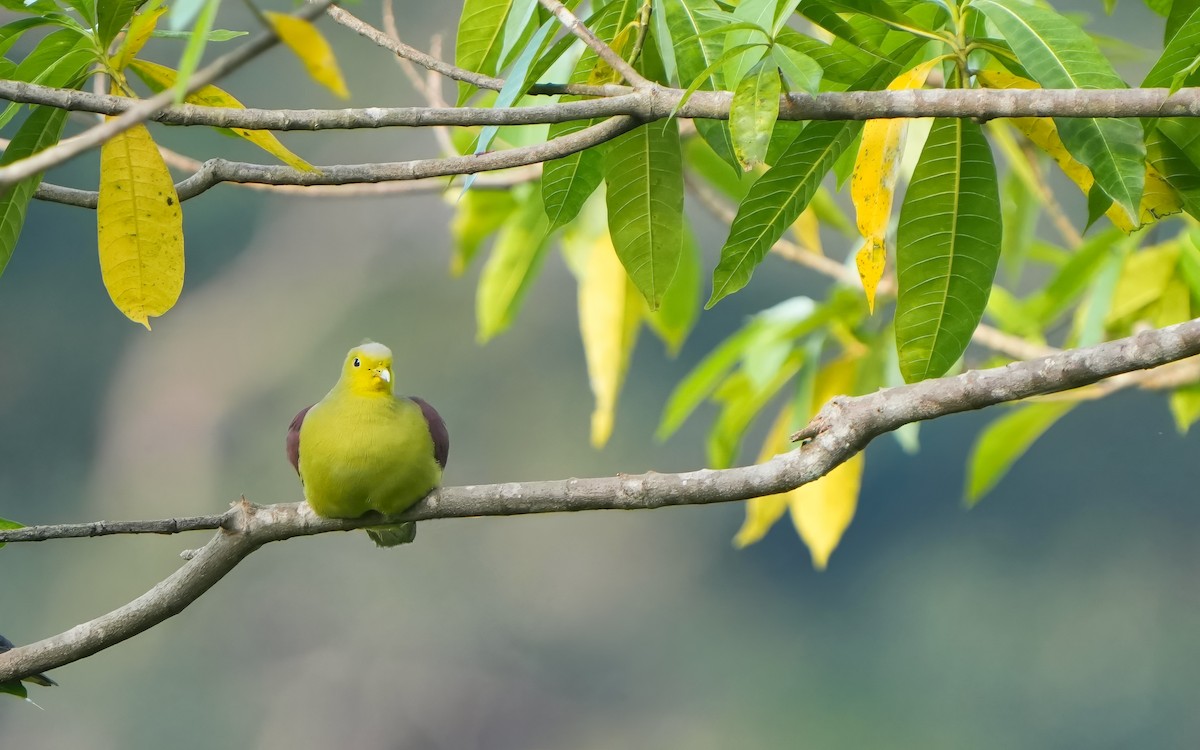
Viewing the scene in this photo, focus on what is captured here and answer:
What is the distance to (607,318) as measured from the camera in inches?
123

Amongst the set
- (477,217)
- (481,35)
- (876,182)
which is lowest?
(876,182)

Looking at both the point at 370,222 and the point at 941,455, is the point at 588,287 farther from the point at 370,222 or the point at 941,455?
the point at 941,455

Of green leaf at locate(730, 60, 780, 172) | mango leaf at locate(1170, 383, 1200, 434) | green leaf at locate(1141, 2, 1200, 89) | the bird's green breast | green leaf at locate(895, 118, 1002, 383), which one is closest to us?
green leaf at locate(730, 60, 780, 172)

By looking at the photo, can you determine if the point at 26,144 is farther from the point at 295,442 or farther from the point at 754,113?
the point at 754,113

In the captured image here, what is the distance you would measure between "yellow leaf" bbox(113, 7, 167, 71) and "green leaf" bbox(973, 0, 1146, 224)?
1.00 m

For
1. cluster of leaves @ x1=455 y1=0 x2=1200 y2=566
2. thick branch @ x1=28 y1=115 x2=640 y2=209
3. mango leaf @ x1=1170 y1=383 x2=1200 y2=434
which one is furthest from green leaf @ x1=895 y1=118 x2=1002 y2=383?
mango leaf @ x1=1170 y1=383 x2=1200 y2=434

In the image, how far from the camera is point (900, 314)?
1.71 metres

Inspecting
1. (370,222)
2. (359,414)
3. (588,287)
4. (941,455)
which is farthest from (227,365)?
(359,414)

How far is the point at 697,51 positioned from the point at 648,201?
206 millimetres

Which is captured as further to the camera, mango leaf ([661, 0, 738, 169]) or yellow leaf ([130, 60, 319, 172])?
mango leaf ([661, 0, 738, 169])

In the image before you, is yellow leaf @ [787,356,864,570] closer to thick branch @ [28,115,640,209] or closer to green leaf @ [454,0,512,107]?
green leaf @ [454,0,512,107]

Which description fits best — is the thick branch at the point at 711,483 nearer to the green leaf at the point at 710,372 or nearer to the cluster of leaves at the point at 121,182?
the cluster of leaves at the point at 121,182

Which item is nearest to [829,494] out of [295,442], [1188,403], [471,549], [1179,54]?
[1188,403]

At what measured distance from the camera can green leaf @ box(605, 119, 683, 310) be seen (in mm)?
1728
